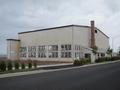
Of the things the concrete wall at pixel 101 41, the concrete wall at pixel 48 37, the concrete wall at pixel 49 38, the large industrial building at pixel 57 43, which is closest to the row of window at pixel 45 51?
the large industrial building at pixel 57 43

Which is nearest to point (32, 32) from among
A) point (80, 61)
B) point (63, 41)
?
point (63, 41)

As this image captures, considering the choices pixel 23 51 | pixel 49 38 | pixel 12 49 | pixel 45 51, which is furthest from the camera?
pixel 23 51

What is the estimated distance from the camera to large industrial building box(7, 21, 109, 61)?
62.0m

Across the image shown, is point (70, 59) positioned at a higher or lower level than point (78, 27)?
lower

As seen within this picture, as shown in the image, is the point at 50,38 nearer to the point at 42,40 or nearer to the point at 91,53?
the point at 42,40

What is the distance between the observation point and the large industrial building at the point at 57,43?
61978mm

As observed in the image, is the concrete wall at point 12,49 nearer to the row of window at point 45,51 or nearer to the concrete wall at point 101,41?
the row of window at point 45,51

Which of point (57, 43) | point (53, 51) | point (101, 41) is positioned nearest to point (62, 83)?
point (57, 43)

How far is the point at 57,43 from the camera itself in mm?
65000

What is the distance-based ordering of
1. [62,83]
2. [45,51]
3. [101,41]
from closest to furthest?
[62,83], [45,51], [101,41]

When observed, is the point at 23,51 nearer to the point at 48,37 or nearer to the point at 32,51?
the point at 32,51

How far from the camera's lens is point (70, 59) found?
60250 mm

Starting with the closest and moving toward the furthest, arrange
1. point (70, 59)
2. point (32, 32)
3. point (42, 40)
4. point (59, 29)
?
point (70, 59)
point (59, 29)
point (42, 40)
point (32, 32)

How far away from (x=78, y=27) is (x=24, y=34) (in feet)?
78.1
